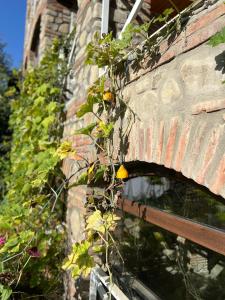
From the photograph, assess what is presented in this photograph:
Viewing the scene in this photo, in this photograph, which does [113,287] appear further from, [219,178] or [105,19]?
[105,19]

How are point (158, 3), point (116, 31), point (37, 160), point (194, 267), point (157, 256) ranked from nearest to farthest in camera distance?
point (194, 267), point (157, 256), point (116, 31), point (37, 160), point (158, 3)

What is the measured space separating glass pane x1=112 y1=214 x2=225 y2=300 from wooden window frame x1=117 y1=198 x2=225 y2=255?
0.41 ft

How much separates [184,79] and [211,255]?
0.84 meters

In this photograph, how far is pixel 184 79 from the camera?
1.59 m

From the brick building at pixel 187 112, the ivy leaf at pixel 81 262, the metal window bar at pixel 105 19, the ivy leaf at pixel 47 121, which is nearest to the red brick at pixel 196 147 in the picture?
the brick building at pixel 187 112

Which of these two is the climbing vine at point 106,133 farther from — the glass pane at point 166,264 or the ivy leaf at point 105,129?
the glass pane at point 166,264

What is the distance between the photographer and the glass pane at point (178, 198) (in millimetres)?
1639

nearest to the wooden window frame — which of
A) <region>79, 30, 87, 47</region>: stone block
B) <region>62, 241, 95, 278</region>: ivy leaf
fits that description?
<region>62, 241, 95, 278</region>: ivy leaf

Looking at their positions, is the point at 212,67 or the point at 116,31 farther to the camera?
the point at 116,31

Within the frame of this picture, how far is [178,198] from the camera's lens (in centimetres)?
197

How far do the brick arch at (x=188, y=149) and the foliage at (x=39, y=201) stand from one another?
3.16 feet

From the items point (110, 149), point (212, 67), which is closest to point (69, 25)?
point (110, 149)

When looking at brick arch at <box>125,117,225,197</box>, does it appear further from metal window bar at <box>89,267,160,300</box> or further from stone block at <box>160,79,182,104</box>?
metal window bar at <box>89,267,160,300</box>

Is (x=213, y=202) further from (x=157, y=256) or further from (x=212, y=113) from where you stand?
(x=157, y=256)
